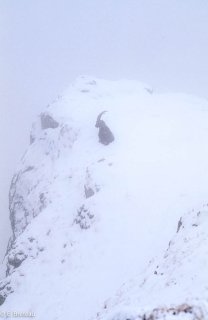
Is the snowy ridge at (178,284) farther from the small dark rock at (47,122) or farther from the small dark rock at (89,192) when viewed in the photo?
the small dark rock at (47,122)

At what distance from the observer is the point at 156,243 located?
978 inches

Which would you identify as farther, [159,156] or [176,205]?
[159,156]

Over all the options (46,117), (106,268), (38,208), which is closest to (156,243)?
(106,268)

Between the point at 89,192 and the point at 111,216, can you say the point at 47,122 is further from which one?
the point at 111,216

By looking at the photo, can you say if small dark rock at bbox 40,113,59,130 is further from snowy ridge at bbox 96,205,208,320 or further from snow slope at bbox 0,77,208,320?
snowy ridge at bbox 96,205,208,320

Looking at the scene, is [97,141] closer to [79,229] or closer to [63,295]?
[79,229]

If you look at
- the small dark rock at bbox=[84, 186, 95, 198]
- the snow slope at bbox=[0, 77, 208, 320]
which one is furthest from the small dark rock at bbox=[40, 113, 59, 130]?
the small dark rock at bbox=[84, 186, 95, 198]

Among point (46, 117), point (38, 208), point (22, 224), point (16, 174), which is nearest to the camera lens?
point (38, 208)

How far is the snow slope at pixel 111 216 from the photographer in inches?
654

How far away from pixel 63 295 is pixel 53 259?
15.9 ft

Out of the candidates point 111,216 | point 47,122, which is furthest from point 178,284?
point 47,122

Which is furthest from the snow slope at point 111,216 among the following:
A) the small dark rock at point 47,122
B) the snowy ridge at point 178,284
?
the small dark rock at point 47,122

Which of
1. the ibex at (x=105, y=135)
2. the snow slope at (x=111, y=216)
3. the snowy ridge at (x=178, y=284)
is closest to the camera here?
the snowy ridge at (x=178, y=284)

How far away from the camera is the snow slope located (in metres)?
16.6
